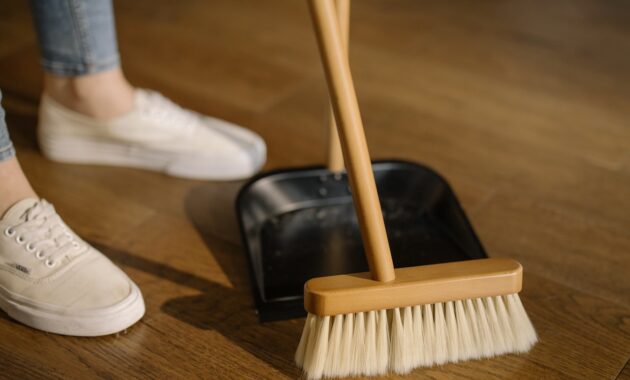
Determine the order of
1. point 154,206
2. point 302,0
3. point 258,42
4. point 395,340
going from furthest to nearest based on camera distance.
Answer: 1. point 302,0
2. point 258,42
3. point 154,206
4. point 395,340

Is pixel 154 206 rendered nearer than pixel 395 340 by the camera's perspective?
No

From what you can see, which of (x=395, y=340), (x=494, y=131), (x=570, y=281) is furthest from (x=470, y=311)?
(x=494, y=131)

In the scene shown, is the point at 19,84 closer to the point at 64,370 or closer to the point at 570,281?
the point at 64,370

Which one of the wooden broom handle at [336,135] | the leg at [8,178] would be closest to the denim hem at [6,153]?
the leg at [8,178]

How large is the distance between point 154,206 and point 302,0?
713mm

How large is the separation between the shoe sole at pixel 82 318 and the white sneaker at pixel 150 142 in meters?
0.30

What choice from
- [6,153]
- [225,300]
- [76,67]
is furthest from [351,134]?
[76,67]

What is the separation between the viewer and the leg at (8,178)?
81 cm

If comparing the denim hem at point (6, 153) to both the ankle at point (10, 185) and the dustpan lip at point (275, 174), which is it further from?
the dustpan lip at point (275, 174)

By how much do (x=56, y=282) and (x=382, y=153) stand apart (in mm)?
508

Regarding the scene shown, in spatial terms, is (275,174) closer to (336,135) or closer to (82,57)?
(336,135)

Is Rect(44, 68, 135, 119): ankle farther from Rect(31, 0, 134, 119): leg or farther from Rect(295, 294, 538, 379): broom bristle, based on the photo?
Rect(295, 294, 538, 379): broom bristle

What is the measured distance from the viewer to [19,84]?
4.17 feet

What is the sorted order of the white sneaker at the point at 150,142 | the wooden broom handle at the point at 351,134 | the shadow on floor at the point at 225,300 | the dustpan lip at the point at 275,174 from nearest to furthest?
the wooden broom handle at the point at 351,134 → the shadow on floor at the point at 225,300 → the dustpan lip at the point at 275,174 → the white sneaker at the point at 150,142
